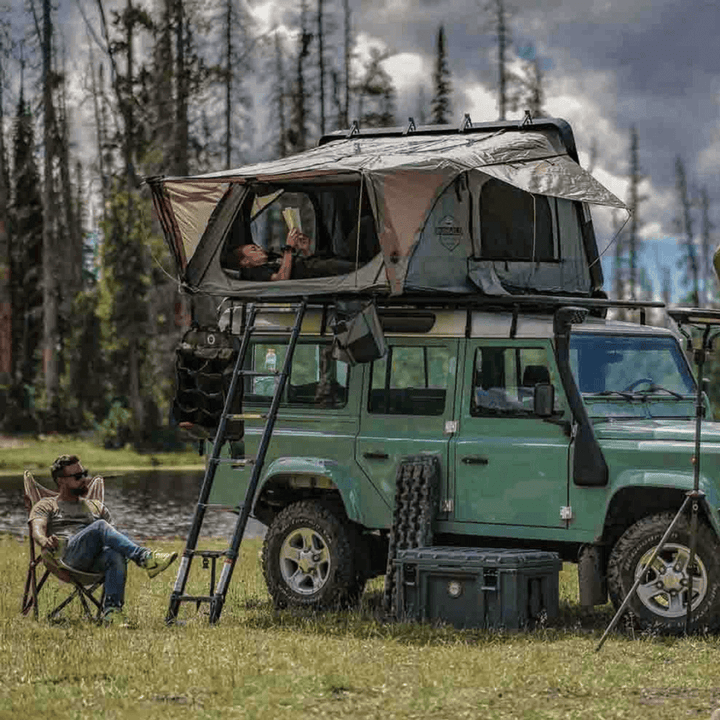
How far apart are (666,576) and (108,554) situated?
4.22m

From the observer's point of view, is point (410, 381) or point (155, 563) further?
point (410, 381)

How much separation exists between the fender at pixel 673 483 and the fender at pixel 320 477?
229 centimetres

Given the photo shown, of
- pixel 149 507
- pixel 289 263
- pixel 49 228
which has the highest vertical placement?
pixel 49 228

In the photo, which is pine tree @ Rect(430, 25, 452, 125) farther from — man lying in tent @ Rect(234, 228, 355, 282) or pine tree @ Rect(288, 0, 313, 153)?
man lying in tent @ Rect(234, 228, 355, 282)

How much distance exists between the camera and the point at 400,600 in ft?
43.0

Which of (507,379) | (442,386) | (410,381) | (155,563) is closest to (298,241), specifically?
(410,381)

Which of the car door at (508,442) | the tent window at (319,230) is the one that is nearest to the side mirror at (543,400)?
the car door at (508,442)

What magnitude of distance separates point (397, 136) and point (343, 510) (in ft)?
12.8

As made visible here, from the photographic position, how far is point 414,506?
44.1 feet

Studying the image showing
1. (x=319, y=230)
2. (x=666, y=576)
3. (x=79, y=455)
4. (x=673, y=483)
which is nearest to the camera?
(x=673, y=483)

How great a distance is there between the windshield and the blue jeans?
371 centimetres

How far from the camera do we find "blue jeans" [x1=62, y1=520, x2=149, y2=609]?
13.0m

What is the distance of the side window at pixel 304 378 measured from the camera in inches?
566

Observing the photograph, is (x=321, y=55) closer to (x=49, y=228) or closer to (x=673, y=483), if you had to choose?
(x=49, y=228)
